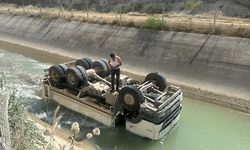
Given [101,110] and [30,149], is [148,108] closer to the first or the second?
[101,110]

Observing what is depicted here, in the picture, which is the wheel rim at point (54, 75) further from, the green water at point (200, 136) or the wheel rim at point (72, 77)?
the green water at point (200, 136)

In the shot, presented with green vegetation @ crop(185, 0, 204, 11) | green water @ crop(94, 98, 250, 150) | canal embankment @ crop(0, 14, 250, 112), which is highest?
green vegetation @ crop(185, 0, 204, 11)

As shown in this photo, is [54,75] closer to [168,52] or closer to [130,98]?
[130,98]

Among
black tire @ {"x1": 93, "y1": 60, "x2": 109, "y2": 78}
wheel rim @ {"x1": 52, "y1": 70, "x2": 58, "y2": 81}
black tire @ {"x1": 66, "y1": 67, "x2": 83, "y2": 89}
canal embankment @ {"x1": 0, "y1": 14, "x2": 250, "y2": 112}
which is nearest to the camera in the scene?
black tire @ {"x1": 66, "y1": 67, "x2": 83, "y2": 89}

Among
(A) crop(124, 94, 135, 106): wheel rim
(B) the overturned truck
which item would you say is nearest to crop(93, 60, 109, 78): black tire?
(B) the overturned truck

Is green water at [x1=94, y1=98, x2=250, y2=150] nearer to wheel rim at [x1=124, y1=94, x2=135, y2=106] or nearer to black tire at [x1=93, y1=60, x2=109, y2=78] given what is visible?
wheel rim at [x1=124, y1=94, x2=135, y2=106]

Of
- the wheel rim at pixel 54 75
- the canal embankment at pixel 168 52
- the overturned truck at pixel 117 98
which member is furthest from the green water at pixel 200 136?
the wheel rim at pixel 54 75

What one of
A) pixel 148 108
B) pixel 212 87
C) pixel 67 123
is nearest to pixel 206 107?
pixel 212 87
